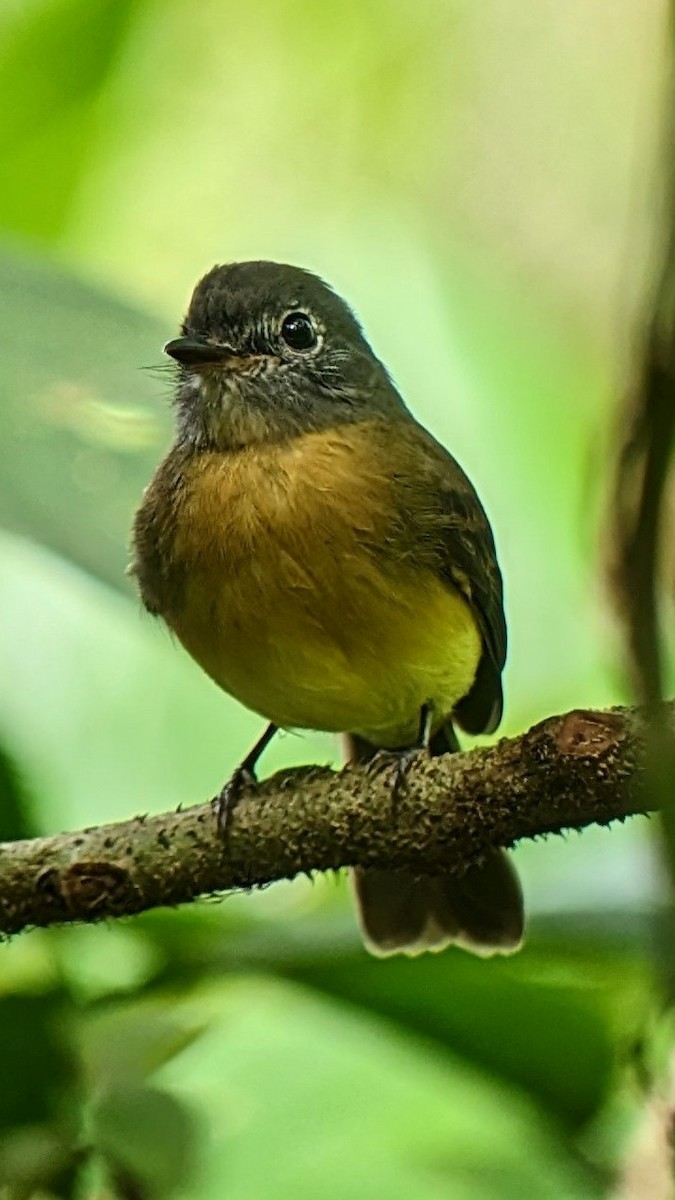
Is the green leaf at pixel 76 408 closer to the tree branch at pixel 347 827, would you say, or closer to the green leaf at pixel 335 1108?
the tree branch at pixel 347 827

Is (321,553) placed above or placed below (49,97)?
below

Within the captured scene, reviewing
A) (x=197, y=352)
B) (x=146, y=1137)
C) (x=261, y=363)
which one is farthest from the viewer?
(x=261, y=363)

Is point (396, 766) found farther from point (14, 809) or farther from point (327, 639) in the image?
point (327, 639)

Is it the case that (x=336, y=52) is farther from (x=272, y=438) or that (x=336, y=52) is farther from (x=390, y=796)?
(x=390, y=796)

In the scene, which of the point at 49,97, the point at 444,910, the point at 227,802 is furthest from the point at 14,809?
the point at 49,97

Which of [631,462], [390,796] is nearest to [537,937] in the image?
[390,796]

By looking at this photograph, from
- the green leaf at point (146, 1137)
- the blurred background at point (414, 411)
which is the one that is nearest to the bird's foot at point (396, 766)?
the blurred background at point (414, 411)

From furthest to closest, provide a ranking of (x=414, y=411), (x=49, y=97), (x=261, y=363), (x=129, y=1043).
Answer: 1. (x=414, y=411)
2. (x=49, y=97)
3. (x=261, y=363)
4. (x=129, y=1043)

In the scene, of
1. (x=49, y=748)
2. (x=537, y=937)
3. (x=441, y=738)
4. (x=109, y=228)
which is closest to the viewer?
(x=537, y=937)

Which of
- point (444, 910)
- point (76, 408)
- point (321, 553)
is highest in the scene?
point (76, 408)
